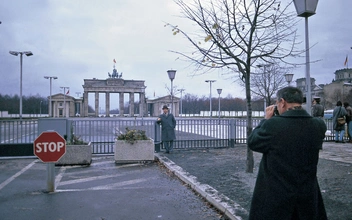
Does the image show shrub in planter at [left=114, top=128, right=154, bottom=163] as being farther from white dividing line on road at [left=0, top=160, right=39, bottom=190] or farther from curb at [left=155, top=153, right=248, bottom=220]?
white dividing line on road at [left=0, top=160, right=39, bottom=190]

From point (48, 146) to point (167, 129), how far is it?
6.04m

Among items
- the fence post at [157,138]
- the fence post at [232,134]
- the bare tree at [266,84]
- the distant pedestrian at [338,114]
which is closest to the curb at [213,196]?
the fence post at [157,138]

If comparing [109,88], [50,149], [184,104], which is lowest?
[50,149]

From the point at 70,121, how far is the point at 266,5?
7497 mm

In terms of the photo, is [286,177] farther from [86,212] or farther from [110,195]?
[110,195]

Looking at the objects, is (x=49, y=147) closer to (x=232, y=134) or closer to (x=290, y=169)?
(x=290, y=169)

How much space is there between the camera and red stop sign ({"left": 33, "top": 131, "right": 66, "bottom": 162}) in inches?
252

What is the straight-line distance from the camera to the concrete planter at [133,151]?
10227mm

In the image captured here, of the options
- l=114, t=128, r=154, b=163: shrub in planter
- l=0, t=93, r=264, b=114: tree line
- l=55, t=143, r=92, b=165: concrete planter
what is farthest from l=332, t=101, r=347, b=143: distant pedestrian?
l=0, t=93, r=264, b=114: tree line

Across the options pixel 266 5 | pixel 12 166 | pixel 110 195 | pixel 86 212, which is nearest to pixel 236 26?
pixel 266 5

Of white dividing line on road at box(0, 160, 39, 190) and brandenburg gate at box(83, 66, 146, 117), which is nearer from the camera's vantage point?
white dividing line on road at box(0, 160, 39, 190)

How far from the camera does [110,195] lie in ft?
20.6

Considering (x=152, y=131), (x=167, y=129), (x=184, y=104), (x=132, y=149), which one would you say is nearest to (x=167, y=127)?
(x=167, y=129)

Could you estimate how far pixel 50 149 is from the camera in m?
6.48
